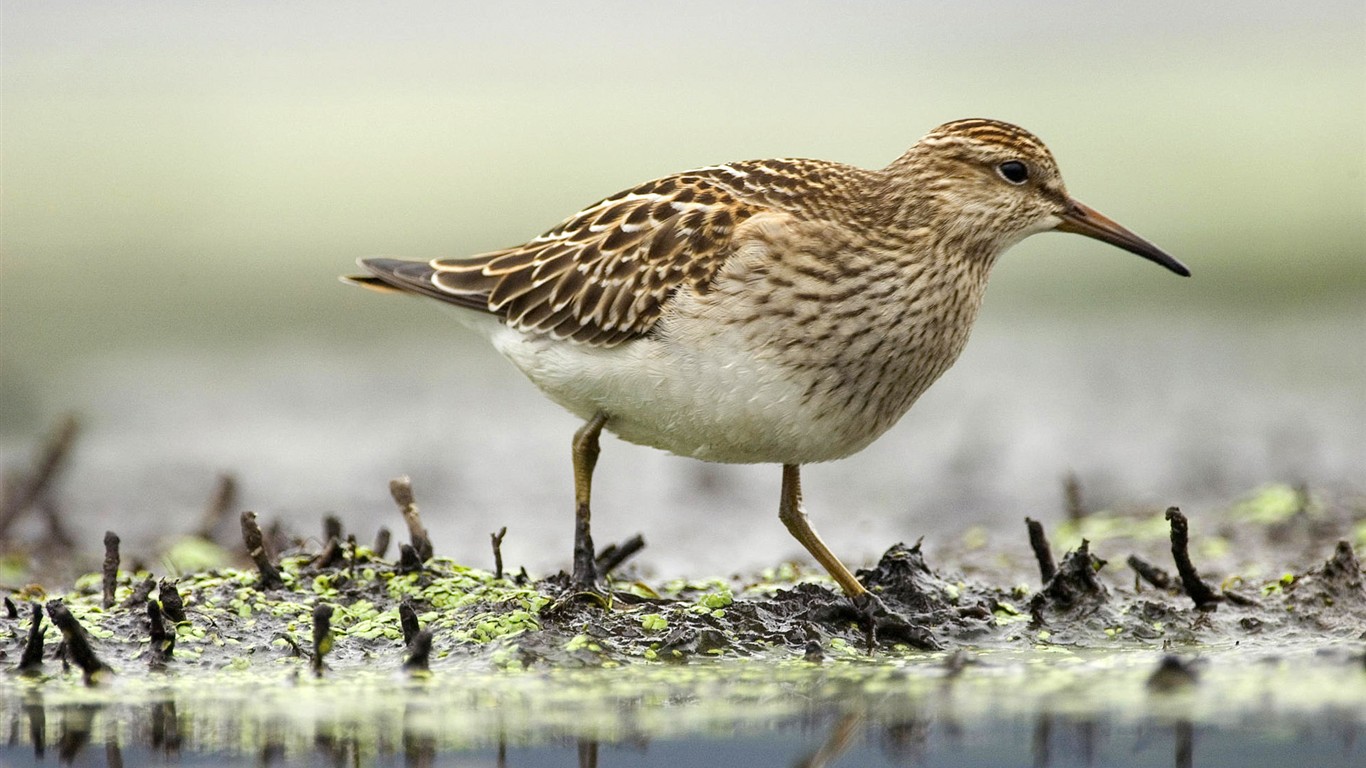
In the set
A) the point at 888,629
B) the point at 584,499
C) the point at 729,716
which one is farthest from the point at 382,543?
the point at 729,716

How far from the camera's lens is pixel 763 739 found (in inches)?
216

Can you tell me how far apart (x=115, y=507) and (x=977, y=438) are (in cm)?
588

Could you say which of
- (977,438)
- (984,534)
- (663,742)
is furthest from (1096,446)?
(663,742)

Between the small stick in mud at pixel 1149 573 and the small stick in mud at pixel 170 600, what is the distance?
3950 millimetres

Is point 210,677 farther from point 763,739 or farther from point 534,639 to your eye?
point 763,739

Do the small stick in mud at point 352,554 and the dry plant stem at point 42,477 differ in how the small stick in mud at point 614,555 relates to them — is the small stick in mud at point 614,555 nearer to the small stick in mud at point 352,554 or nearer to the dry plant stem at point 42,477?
the small stick in mud at point 352,554

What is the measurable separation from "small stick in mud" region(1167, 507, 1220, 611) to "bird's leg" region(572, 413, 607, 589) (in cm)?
233

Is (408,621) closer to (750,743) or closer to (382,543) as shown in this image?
(382,543)

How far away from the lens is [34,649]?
623cm

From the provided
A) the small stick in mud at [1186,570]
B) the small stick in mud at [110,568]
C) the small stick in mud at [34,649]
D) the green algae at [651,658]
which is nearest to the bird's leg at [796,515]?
the green algae at [651,658]

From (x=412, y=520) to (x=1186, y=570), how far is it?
323 centimetres

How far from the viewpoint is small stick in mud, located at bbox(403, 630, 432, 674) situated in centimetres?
Answer: 614

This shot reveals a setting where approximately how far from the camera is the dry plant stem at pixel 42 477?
8969 mm

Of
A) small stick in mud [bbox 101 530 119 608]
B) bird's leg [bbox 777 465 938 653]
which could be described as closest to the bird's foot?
bird's leg [bbox 777 465 938 653]
